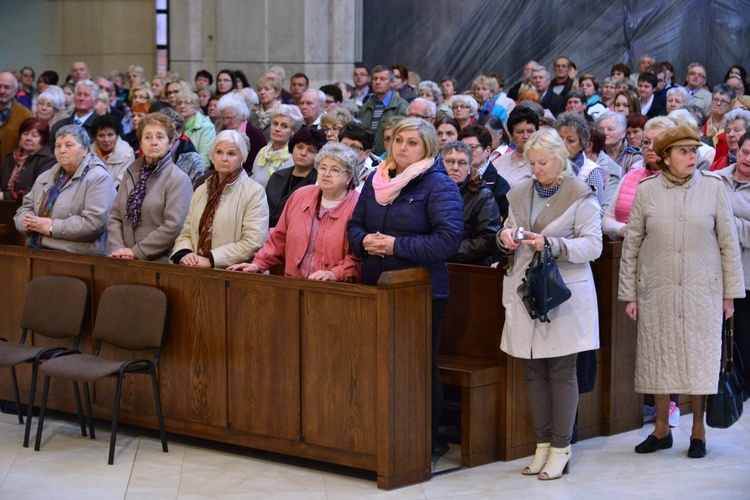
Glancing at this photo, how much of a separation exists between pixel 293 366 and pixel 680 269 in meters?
1.96

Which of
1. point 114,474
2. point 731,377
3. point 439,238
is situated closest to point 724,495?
point 731,377

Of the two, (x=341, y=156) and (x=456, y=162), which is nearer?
(x=341, y=156)

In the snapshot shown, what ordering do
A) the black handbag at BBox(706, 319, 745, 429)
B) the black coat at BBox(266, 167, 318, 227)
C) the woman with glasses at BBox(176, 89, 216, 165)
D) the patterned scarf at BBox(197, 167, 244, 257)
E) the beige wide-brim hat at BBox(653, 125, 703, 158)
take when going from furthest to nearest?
1. the woman with glasses at BBox(176, 89, 216, 165)
2. the black coat at BBox(266, 167, 318, 227)
3. the patterned scarf at BBox(197, 167, 244, 257)
4. the black handbag at BBox(706, 319, 745, 429)
5. the beige wide-brim hat at BBox(653, 125, 703, 158)

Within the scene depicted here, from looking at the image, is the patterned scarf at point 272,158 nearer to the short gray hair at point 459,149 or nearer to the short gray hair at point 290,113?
the short gray hair at point 290,113

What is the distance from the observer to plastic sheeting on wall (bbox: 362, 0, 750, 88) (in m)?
15.5

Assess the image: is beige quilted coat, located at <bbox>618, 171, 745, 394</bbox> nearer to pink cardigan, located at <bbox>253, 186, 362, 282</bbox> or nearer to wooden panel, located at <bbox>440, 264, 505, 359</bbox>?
wooden panel, located at <bbox>440, 264, 505, 359</bbox>

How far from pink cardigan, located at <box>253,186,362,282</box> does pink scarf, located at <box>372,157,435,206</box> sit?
11.7 inches

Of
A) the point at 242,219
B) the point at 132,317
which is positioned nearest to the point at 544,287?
the point at 242,219

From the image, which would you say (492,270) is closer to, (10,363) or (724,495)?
(724,495)

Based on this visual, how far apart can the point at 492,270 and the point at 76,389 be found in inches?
91.4

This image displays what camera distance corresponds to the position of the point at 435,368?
5574 mm

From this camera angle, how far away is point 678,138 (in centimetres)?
566

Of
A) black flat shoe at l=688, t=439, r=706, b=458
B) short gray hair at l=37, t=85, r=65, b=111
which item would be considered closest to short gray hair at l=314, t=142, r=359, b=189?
black flat shoe at l=688, t=439, r=706, b=458

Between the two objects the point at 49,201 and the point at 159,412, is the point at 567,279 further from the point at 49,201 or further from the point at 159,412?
the point at 49,201
